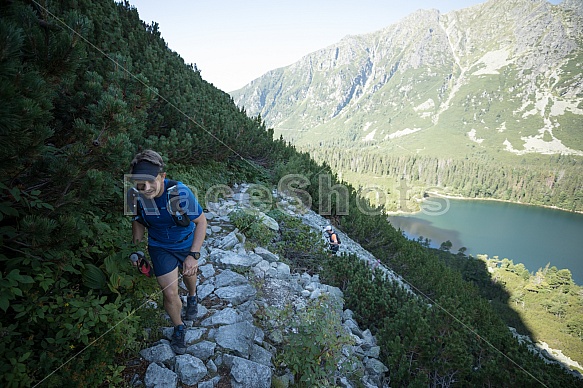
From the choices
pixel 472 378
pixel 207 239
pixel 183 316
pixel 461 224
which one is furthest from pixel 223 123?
Answer: pixel 461 224

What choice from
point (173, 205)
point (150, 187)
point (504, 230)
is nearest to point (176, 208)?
point (173, 205)

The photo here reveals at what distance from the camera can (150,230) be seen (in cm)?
310

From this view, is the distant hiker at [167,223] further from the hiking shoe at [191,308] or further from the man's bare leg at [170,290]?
the hiking shoe at [191,308]

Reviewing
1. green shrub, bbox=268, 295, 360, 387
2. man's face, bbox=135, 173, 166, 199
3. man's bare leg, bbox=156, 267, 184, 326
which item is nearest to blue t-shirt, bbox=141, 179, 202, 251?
man's face, bbox=135, 173, 166, 199

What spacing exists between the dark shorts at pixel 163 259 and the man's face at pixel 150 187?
0.61 meters

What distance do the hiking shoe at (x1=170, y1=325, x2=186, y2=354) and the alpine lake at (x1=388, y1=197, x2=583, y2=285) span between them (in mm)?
71880

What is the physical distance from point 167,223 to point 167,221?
29mm

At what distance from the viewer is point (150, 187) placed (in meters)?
2.74

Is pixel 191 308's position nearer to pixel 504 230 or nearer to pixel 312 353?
pixel 312 353

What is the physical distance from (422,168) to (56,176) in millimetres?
154073

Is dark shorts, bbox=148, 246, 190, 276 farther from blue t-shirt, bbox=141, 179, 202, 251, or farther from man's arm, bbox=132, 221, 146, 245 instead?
man's arm, bbox=132, 221, 146, 245

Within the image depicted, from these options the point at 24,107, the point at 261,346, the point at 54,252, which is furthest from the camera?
the point at 261,346

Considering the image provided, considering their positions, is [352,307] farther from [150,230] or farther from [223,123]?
[223,123]

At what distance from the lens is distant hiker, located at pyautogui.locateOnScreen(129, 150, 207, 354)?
9.05 feet
